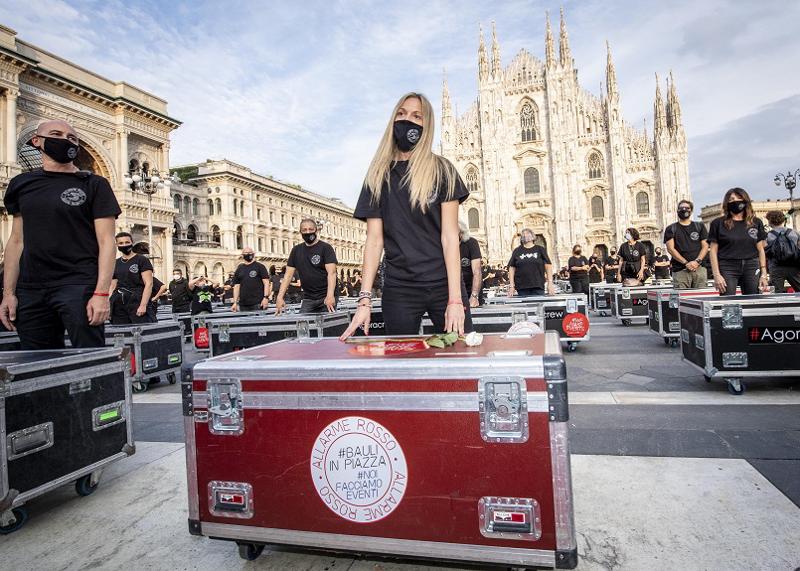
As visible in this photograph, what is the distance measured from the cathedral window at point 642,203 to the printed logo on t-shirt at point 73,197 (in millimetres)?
45656

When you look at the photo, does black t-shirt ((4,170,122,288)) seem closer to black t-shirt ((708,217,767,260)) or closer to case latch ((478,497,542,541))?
case latch ((478,497,542,541))

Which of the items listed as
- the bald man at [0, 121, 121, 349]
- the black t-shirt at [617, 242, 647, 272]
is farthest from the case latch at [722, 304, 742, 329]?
the black t-shirt at [617, 242, 647, 272]

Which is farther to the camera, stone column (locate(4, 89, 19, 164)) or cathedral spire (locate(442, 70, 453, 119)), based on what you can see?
cathedral spire (locate(442, 70, 453, 119))

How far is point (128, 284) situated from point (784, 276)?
32.7 ft

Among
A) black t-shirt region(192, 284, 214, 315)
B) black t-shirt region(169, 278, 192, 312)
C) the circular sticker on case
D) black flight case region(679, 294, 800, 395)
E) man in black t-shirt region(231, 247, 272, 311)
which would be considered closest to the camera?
the circular sticker on case

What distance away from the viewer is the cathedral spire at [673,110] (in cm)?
4055

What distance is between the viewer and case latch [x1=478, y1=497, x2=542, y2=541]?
4.89ft

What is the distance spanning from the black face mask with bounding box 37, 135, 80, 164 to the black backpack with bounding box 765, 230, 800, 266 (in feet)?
27.1

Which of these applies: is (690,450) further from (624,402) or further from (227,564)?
(227,564)

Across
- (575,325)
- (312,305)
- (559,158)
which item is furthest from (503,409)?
(559,158)

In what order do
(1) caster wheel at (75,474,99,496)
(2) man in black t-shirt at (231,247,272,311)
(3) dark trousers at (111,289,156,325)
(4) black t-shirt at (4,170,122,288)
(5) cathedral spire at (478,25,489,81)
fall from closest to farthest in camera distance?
(1) caster wheel at (75,474,99,496), (4) black t-shirt at (4,170,122,288), (3) dark trousers at (111,289,156,325), (2) man in black t-shirt at (231,247,272,311), (5) cathedral spire at (478,25,489,81)

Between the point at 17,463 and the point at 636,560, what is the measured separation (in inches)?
111

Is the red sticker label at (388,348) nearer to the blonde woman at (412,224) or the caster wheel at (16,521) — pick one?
the blonde woman at (412,224)

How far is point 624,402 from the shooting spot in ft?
13.0
